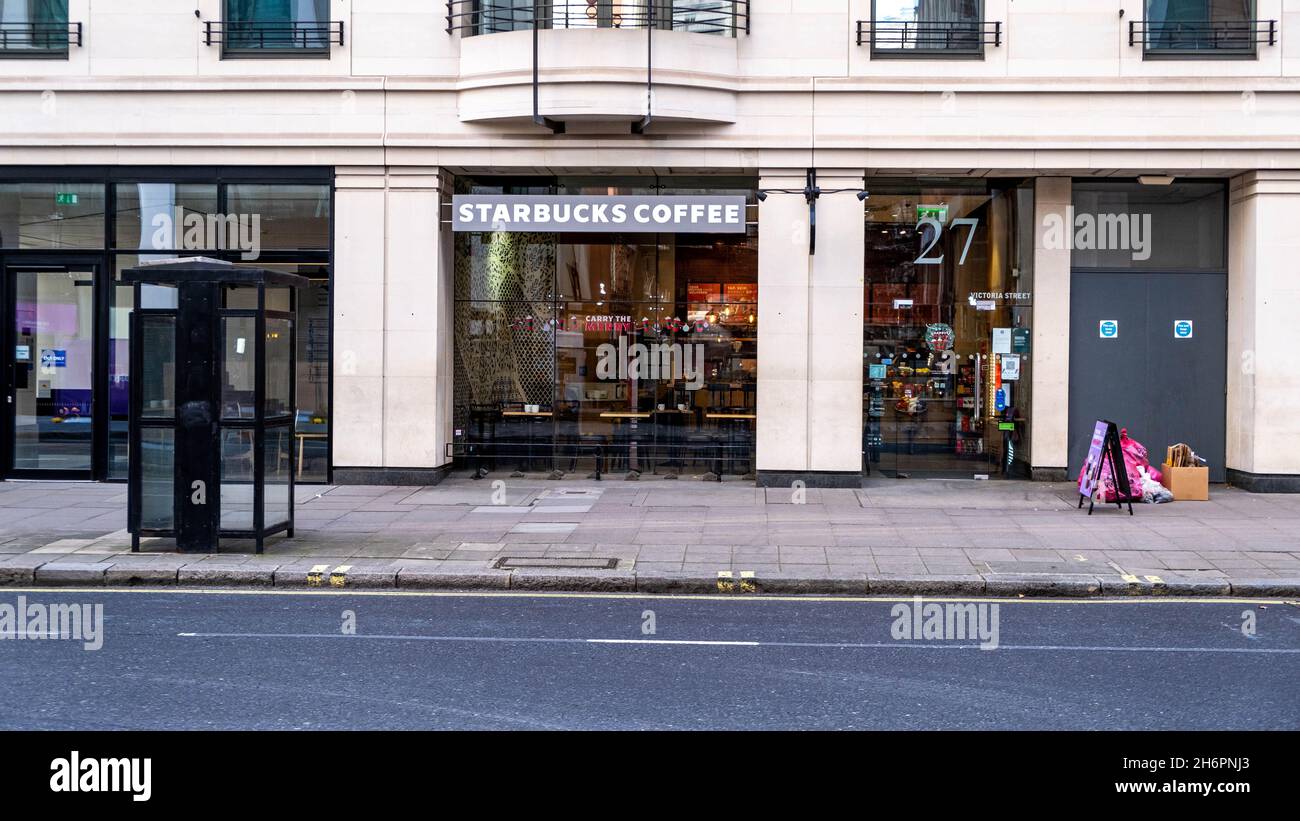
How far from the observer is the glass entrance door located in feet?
53.5


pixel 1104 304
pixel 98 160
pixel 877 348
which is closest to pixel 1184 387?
pixel 1104 304

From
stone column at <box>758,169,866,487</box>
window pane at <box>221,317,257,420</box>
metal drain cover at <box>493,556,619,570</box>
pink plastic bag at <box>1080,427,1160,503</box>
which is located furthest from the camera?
stone column at <box>758,169,866,487</box>

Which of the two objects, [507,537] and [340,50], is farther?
[340,50]

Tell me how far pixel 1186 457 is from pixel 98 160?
15.3 meters

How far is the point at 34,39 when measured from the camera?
53.0 ft

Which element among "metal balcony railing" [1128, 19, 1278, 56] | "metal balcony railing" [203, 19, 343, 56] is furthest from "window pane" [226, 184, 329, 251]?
"metal balcony railing" [1128, 19, 1278, 56]

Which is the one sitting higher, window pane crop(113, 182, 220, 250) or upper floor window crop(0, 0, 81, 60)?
upper floor window crop(0, 0, 81, 60)

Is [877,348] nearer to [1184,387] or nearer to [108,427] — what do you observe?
[1184,387]

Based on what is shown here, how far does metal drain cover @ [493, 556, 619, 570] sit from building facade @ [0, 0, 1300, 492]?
5710 millimetres

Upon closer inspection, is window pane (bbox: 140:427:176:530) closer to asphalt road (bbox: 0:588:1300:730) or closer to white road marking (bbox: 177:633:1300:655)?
asphalt road (bbox: 0:588:1300:730)

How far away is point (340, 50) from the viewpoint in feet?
52.1

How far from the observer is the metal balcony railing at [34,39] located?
52.6 ft

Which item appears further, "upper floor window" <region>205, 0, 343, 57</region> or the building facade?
"upper floor window" <region>205, 0, 343, 57</region>
